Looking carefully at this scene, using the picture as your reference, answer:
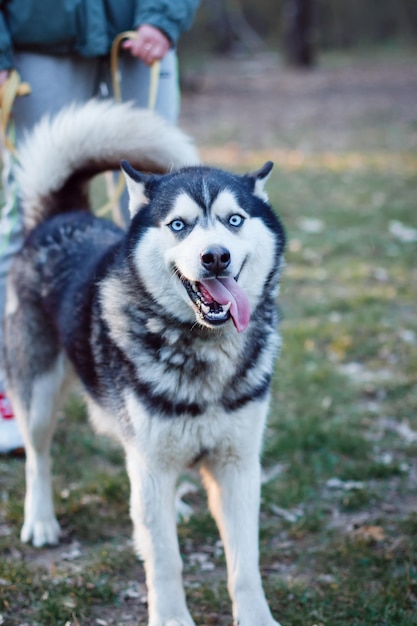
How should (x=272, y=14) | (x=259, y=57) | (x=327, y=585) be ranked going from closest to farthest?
(x=327, y=585), (x=259, y=57), (x=272, y=14)

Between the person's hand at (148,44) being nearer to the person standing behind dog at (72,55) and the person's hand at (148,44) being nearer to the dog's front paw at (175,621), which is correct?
the person standing behind dog at (72,55)

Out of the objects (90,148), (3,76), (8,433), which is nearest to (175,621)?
(8,433)

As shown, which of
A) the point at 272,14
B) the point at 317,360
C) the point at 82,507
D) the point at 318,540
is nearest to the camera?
the point at 318,540

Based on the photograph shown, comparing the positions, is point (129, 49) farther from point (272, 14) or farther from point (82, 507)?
point (272, 14)

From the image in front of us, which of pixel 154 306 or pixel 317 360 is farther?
pixel 317 360

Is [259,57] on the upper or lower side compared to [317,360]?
lower

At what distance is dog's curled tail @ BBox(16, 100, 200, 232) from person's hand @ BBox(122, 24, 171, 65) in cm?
30

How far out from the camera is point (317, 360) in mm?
4496

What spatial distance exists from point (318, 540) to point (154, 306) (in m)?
1.22

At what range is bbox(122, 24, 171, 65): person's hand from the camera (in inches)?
124

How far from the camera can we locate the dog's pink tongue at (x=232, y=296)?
222cm

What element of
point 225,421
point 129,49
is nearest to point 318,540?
point 225,421

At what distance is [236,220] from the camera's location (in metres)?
2.31

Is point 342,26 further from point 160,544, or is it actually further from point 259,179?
point 160,544
